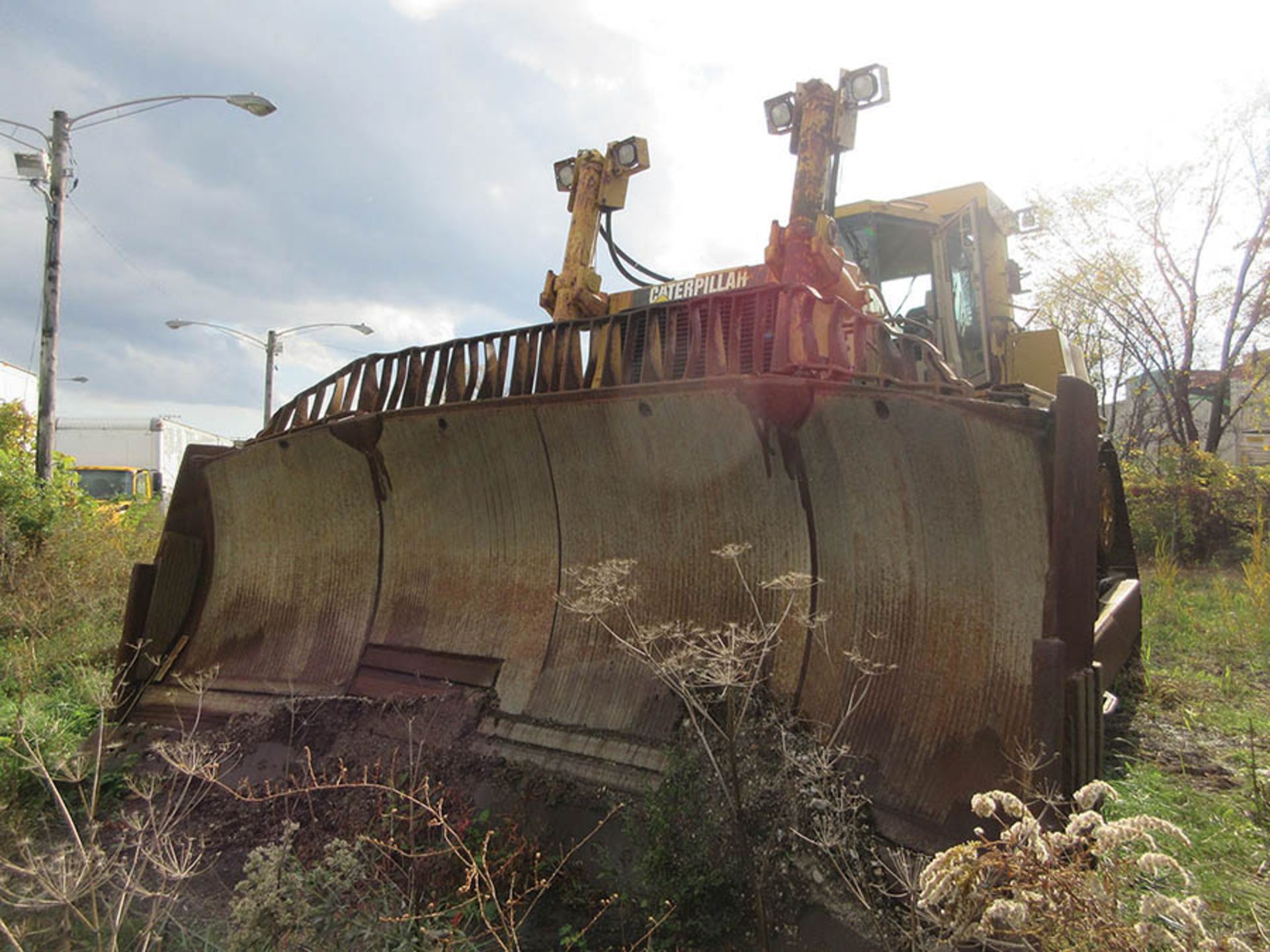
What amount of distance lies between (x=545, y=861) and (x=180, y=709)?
2.24m

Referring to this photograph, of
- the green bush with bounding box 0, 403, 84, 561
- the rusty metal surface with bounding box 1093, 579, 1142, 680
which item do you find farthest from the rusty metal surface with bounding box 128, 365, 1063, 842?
the green bush with bounding box 0, 403, 84, 561

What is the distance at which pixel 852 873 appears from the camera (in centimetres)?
211

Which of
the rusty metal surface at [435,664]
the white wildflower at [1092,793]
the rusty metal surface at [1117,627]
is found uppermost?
the rusty metal surface at [1117,627]

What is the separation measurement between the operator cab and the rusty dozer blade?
2.46 meters

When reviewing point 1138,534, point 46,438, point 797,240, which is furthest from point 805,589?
point 1138,534

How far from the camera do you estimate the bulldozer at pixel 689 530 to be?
7.57 feet

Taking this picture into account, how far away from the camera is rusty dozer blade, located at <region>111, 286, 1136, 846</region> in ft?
7.53

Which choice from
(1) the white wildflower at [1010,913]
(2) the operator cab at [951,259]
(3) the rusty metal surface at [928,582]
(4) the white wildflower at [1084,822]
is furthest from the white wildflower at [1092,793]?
(2) the operator cab at [951,259]

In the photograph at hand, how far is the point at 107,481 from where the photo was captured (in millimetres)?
25438

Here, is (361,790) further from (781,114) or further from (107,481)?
(107,481)

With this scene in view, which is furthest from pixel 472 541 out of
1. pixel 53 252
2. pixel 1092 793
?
pixel 53 252

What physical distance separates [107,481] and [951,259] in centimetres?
2709

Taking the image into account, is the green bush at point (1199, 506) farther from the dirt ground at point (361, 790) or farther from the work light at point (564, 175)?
the dirt ground at point (361, 790)

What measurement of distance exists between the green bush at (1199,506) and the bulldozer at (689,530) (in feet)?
28.2
